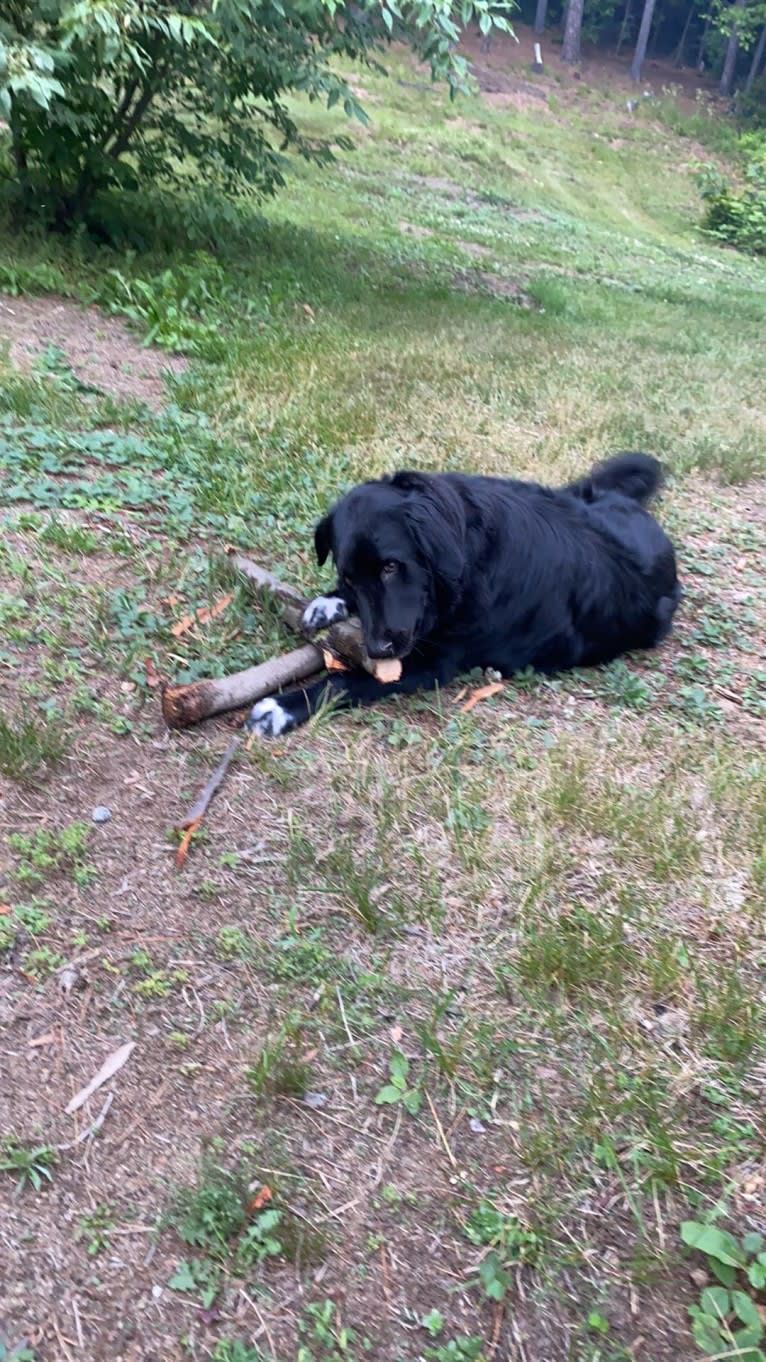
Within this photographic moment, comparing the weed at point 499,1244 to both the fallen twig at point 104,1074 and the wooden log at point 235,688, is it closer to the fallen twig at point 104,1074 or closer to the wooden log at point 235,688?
the fallen twig at point 104,1074

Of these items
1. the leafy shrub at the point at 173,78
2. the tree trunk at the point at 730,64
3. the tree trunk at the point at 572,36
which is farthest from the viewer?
the tree trunk at the point at 730,64

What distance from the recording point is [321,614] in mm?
3830

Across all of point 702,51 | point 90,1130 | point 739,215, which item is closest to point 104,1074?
point 90,1130

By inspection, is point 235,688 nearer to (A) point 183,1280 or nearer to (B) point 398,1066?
(B) point 398,1066

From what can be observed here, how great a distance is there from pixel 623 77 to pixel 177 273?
42.8 metres

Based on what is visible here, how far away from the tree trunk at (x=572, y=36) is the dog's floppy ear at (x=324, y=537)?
4290 cm

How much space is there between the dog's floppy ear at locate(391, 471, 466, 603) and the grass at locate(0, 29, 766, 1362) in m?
0.49

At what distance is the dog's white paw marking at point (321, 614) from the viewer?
3.83m

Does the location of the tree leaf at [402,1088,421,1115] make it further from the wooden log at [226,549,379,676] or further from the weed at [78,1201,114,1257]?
the wooden log at [226,549,379,676]

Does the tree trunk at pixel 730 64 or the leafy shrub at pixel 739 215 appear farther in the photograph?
the tree trunk at pixel 730 64

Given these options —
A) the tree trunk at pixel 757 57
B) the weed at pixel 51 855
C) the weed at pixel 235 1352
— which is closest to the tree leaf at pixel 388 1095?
the weed at pixel 235 1352

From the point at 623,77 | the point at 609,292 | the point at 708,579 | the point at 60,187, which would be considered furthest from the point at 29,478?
the point at 623,77

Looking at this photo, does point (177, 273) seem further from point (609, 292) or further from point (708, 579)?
point (609, 292)

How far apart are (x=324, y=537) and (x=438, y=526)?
21.1 inches
